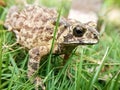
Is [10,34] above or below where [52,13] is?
below

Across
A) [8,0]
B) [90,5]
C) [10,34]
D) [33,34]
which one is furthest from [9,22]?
[90,5]

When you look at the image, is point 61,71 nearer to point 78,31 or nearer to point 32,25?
point 78,31

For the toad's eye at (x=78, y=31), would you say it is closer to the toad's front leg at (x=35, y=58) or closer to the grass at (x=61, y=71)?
the grass at (x=61, y=71)

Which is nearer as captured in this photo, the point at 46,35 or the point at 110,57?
the point at 46,35

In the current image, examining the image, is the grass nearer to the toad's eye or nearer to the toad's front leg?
the toad's front leg

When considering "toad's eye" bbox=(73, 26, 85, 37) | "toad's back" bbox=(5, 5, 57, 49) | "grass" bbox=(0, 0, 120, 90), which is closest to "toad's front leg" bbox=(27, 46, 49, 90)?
"grass" bbox=(0, 0, 120, 90)

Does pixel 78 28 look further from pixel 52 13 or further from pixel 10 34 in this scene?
pixel 10 34

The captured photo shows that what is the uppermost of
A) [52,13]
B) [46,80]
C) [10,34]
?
[52,13]
